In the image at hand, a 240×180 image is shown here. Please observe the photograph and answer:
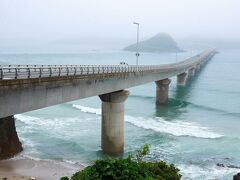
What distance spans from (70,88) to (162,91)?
45705mm

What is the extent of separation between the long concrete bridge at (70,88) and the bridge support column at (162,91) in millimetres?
21311

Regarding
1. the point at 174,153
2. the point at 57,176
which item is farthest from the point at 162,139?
the point at 57,176

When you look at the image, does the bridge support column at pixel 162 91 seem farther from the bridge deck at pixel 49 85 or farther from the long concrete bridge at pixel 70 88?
the bridge deck at pixel 49 85

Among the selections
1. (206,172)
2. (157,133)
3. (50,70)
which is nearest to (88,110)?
(157,133)

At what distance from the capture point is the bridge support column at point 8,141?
38.0m

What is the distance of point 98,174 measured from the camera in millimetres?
19922

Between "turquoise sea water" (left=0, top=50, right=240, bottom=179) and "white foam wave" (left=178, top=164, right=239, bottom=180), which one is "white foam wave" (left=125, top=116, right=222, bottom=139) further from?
"white foam wave" (left=178, top=164, right=239, bottom=180)

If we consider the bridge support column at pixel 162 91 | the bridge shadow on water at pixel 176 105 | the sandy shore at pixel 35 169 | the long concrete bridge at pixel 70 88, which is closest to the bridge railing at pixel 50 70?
the long concrete bridge at pixel 70 88

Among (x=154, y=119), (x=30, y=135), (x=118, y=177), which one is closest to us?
(x=118, y=177)

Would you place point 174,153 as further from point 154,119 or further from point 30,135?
point 154,119

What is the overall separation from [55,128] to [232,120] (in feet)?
96.9

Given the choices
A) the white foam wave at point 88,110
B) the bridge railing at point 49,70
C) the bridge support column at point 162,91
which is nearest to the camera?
the bridge railing at point 49,70

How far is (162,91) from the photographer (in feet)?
250

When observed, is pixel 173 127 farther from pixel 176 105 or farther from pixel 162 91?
pixel 176 105
